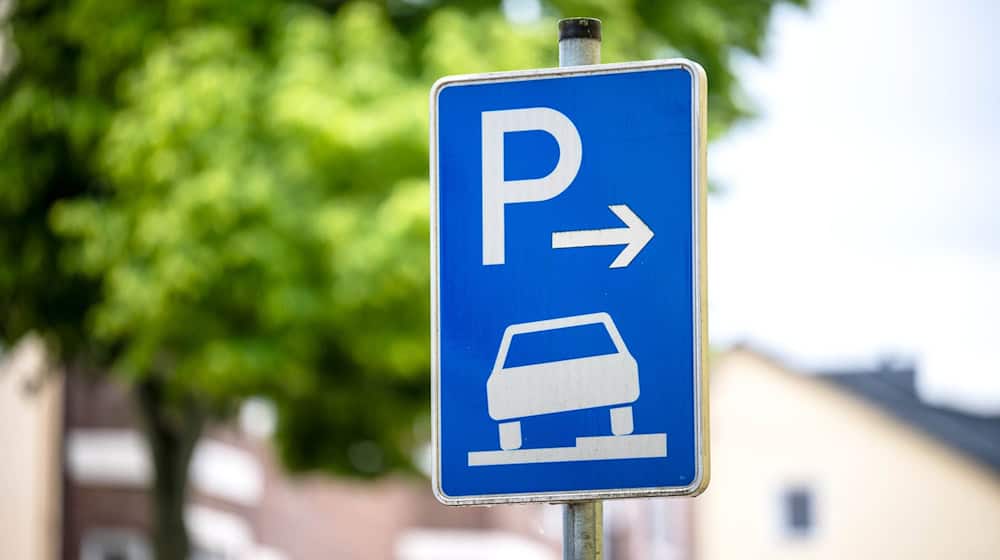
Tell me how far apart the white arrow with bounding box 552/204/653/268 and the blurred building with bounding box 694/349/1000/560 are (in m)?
35.9

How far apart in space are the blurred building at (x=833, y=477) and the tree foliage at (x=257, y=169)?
87.4 feet

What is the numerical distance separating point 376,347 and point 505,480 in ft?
28.4

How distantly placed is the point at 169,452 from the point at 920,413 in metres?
31.5

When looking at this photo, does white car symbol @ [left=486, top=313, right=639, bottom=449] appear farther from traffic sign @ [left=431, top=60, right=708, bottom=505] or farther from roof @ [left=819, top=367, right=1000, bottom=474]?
roof @ [left=819, top=367, right=1000, bottom=474]

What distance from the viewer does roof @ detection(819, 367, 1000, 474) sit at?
136 ft

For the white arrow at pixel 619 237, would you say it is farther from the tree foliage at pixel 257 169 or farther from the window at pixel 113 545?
the window at pixel 113 545

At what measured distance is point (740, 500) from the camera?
1635 inches

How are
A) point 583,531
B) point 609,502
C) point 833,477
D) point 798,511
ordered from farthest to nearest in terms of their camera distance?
1. point 798,511
2. point 833,477
3. point 609,502
4. point 583,531

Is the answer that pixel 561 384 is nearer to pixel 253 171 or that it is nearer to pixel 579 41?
pixel 579 41

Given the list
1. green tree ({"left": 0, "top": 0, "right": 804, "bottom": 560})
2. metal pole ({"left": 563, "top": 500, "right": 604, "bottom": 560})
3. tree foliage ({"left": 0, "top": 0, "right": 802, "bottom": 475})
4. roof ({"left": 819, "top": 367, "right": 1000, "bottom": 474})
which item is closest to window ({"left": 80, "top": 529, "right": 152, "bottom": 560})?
green tree ({"left": 0, "top": 0, "right": 804, "bottom": 560})

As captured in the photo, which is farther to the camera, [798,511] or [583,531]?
[798,511]

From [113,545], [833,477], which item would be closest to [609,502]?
[113,545]

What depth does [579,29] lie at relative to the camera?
3.45 metres

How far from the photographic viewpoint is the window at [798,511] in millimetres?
40906
